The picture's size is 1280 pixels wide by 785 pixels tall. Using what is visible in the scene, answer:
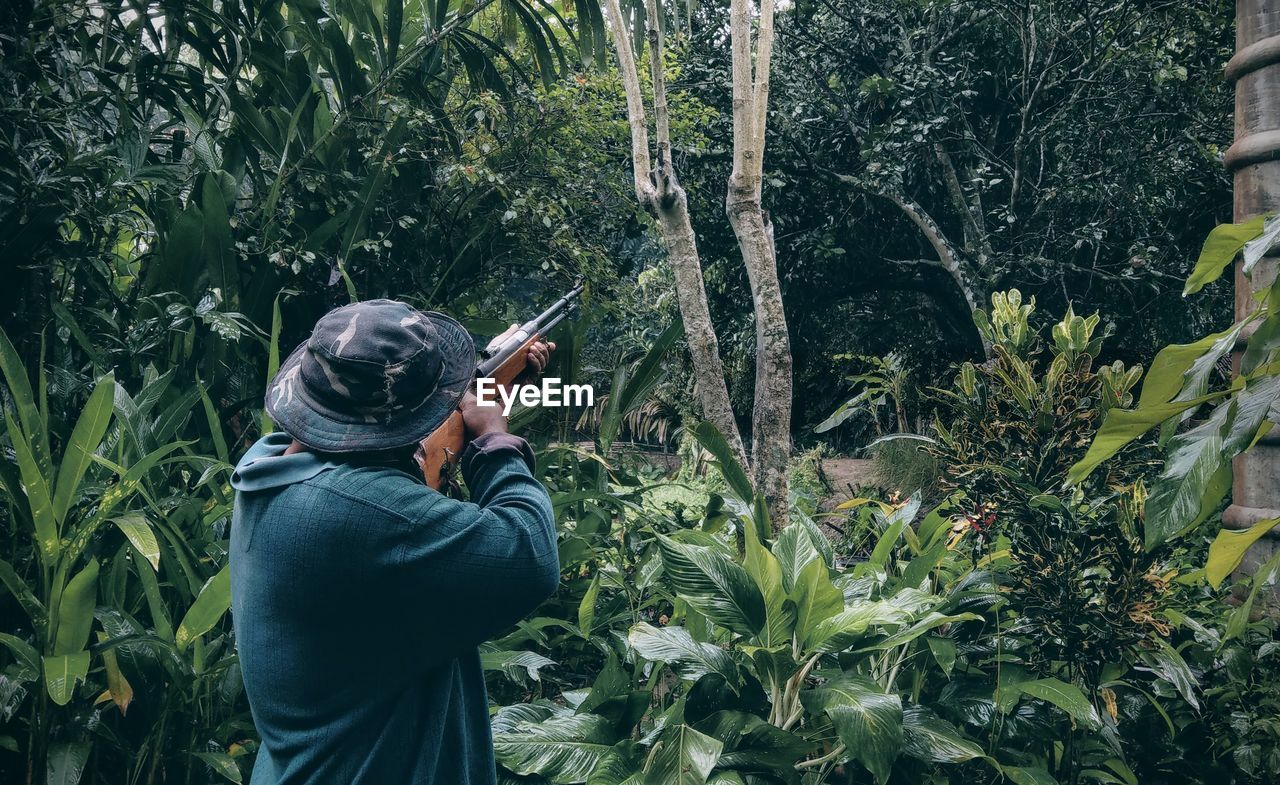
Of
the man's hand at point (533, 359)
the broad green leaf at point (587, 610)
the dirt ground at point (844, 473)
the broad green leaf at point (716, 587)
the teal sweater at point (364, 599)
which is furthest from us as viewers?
the dirt ground at point (844, 473)

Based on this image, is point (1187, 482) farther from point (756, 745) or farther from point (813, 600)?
point (756, 745)

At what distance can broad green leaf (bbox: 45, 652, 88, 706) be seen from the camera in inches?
65.9

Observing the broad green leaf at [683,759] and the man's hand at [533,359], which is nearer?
the man's hand at [533,359]

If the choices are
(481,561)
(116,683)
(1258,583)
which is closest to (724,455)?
(1258,583)

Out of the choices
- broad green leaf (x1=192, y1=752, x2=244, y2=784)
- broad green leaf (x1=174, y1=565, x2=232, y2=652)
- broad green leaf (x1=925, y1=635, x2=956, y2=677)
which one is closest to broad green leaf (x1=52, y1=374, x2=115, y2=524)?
broad green leaf (x1=174, y1=565, x2=232, y2=652)

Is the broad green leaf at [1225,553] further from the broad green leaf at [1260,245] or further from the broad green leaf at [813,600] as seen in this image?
the broad green leaf at [813,600]

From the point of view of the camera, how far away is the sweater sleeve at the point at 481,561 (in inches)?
42.6

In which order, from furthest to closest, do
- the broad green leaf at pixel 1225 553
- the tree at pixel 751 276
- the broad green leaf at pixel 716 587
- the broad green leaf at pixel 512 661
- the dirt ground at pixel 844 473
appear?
1. the dirt ground at pixel 844 473
2. the tree at pixel 751 276
3. the broad green leaf at pixel 512 661
4. the broad green leaf at pixel 716 587
5. the broad green leaf at pixel 1225 553

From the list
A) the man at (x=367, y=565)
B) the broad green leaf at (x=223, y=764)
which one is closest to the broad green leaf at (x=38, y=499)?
the broad green leaf at (x=223, y=764)

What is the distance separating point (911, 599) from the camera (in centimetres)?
195

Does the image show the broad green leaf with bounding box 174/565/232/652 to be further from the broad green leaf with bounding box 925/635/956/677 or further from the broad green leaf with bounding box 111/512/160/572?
the broad green leaf with bounding box 925/635/956/677

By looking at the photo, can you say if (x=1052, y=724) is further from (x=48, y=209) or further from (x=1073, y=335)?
(x=48, y=209)

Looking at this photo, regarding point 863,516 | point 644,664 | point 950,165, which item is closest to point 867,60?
point 950,165

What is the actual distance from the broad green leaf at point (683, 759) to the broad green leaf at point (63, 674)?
3.64 ft
